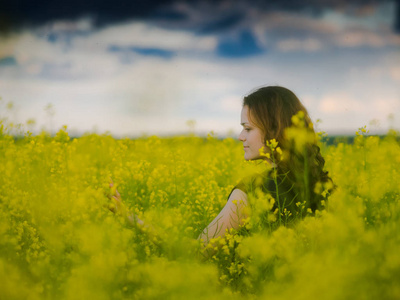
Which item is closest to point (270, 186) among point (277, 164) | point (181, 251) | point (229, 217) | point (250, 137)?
point (277, 164)

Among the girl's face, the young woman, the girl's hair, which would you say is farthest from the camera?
the girl's face

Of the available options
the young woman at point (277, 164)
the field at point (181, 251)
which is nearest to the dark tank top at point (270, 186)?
the young woman at point (277, 164)

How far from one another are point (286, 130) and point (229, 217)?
0.73 metres

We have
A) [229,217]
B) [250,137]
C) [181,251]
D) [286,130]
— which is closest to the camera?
[181,251]

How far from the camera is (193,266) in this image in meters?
1.78

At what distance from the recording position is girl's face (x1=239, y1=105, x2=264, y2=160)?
2744 mm

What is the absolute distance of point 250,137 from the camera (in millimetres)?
2771

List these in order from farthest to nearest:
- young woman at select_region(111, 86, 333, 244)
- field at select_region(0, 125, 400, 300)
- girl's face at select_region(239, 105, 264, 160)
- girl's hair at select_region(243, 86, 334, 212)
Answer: girl's face at select_region(239, 105, 264, 160), girl's hair at select_region(243, 86, 334, 212), young woman at select_region(111, 86, 333, 244), field at select_region(0, 125, 400, 300)

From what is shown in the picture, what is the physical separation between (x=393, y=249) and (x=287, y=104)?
1.38 metres

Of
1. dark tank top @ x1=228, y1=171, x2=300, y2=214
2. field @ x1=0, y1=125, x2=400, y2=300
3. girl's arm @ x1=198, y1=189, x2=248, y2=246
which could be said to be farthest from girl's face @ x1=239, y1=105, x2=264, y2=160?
field @ x1=0, y1=125, x2=400, y2=300

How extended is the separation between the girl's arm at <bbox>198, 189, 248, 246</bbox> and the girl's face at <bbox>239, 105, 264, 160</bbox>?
1.32 feet

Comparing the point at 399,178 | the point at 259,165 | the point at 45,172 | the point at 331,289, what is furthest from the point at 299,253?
the point at 45,172

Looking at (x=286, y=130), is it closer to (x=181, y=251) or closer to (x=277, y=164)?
(x=277, y=164)

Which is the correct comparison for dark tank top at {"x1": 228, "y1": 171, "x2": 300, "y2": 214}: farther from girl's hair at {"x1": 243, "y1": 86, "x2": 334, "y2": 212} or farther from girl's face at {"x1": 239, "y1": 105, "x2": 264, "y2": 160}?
girl's face at {"x1": 239, "y1": 105, "x2": 264, "y2": 160}
